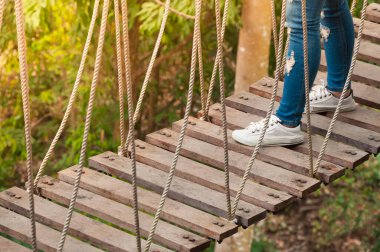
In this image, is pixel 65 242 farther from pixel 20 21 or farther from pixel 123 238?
pixel 20 21

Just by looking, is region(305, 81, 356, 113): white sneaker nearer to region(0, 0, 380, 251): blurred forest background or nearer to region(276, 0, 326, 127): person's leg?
region(276, 0, 326, 127): person's leg

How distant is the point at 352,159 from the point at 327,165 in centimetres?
9

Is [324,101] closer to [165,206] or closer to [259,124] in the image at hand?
[259,124]

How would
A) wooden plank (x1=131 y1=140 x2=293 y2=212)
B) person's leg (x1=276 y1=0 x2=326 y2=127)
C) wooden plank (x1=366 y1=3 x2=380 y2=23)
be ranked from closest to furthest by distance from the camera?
wooden plank (x1=131 y1=140 x2=293 y2=212), person's leg (x1=276 y1=0 x2=326 y2=127), wooden plank (x1=366 y1=3 x2=380 y2=23)

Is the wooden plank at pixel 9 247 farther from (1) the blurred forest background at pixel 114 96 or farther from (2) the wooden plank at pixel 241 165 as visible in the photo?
(1) the blurred forest background at pixel 114 96

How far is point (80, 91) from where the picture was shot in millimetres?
6855

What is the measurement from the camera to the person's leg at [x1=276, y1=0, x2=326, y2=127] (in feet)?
10.3

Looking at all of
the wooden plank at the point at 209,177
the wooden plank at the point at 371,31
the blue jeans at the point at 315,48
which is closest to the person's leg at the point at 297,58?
the blue jeans at the point at 315,48

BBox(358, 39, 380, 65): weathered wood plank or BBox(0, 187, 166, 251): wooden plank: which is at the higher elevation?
BBox(358, 39, 380, 65): weathered wood plank

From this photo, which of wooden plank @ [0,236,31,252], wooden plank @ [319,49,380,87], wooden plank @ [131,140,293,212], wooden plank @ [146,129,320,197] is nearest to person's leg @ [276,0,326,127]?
wooden plank @ [146,129,320,197]

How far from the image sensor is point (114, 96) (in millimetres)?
6953

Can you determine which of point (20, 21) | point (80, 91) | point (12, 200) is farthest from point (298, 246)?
point (20, 21)

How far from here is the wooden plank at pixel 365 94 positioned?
3684mm

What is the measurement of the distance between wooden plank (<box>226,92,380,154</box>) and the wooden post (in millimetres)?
1800
